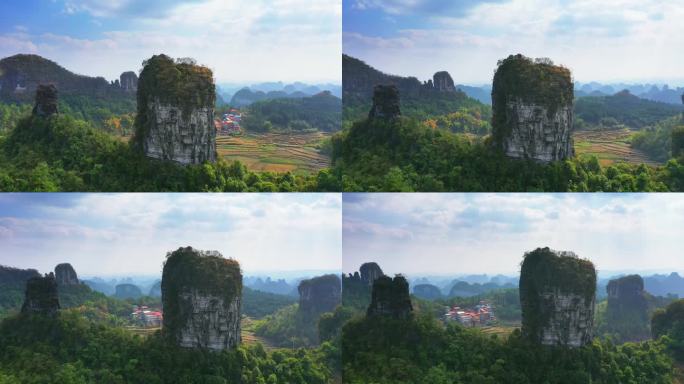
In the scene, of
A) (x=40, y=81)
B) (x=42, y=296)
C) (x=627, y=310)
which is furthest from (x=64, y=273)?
(x=627, y=310)

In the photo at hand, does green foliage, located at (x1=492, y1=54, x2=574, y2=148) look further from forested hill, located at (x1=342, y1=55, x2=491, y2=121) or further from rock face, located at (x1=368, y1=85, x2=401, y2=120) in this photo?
rock face, located at (x1=368, y1=85, x2=401, y2=120)

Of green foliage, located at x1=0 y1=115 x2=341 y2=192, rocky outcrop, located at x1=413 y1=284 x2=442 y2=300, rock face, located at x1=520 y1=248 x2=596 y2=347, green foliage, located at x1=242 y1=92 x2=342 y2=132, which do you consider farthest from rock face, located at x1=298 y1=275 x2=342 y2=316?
rock face, located at x1=520 y1=248 x2=596 y2=347

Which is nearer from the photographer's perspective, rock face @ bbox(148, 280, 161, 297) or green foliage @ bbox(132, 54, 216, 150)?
green foliage @ bbox(132, 54, 216, 150)

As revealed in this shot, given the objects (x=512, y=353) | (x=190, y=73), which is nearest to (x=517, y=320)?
(x=512, y=353)

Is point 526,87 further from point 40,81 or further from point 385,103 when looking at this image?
point 40,81

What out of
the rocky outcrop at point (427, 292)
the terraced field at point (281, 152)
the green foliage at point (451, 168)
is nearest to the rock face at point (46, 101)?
the terraced field at point (281, 152)

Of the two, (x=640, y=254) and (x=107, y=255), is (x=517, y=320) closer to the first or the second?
(x=640, y=254)
